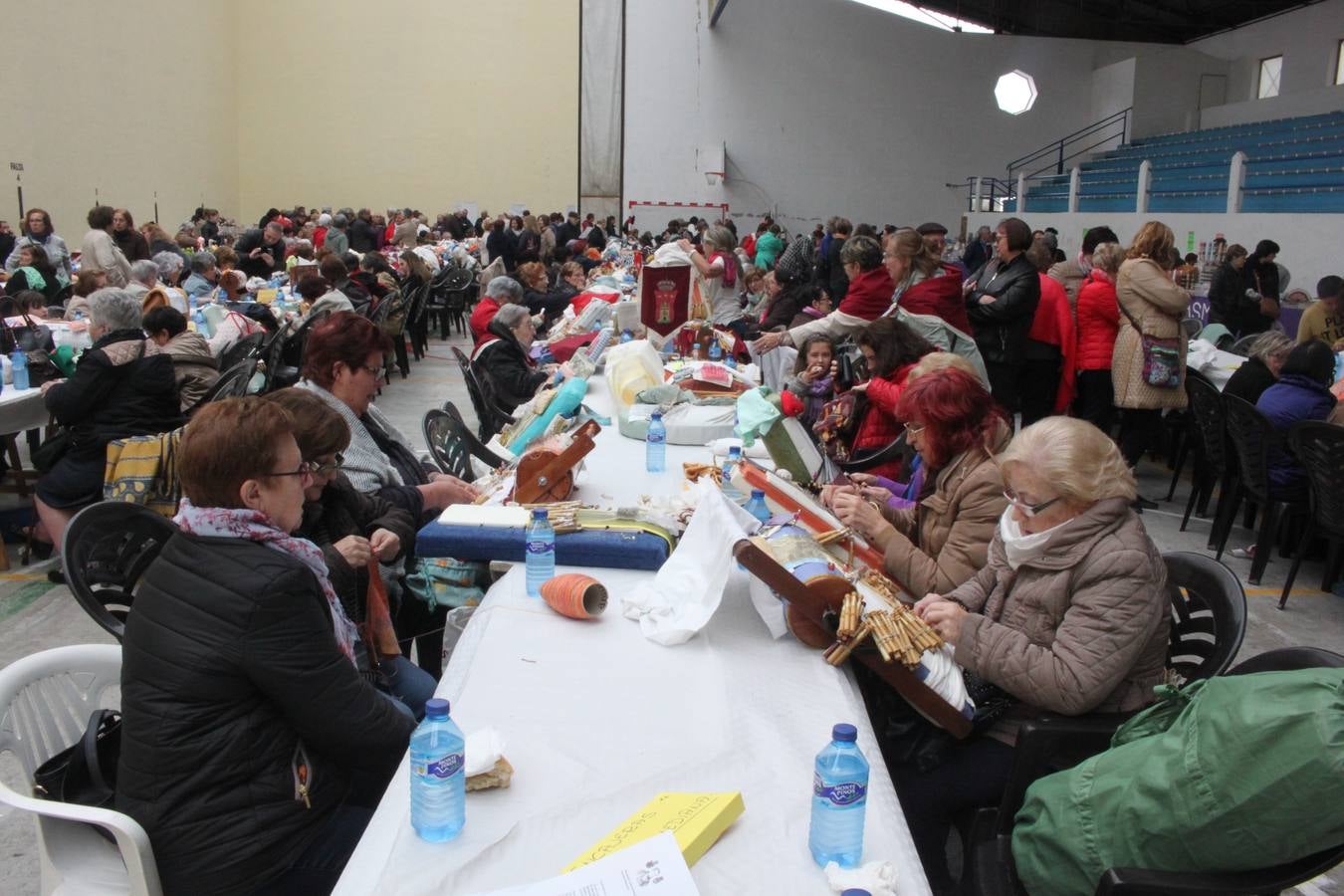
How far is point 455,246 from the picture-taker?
15.6 m

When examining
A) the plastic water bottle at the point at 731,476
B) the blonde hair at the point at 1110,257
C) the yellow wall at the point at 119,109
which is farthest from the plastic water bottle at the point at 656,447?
the yellow wall at the point at 119,109

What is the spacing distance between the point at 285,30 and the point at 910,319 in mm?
20714

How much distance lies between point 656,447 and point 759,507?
3.78ft

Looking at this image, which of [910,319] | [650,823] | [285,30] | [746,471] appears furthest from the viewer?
[285,30]

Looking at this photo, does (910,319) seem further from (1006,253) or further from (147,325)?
(147,325)

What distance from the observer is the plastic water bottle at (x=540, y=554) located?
8.52 feet

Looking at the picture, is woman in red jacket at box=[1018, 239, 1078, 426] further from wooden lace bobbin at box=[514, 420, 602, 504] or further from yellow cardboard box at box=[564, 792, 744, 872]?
yellow cardboard box at box=[564, 792, 744, 872]

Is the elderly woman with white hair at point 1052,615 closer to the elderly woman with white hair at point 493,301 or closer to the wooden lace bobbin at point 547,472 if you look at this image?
the wooden lace bobbin at point 547,472

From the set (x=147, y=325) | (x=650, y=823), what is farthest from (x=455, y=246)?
(x=650, y=823)

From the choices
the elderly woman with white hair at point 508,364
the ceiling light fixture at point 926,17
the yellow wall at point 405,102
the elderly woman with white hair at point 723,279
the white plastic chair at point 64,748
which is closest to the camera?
the white plastic chair at point 64,748

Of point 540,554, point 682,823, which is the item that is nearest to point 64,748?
point 540,554

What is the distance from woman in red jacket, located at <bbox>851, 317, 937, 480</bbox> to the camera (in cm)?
403

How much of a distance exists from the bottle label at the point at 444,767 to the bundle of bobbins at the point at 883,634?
888 mm

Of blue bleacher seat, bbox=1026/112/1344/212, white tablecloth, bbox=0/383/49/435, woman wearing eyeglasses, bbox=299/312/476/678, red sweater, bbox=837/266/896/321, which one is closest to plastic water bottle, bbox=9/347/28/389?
white tablecloth, bbox=0/383/49/435
